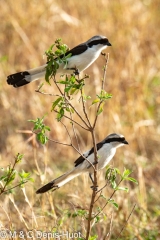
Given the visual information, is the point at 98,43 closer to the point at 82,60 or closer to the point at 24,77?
the point at 82,60

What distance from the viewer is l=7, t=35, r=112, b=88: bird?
3602mm

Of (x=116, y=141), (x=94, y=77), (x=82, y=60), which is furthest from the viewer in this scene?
(x=94, y=77)

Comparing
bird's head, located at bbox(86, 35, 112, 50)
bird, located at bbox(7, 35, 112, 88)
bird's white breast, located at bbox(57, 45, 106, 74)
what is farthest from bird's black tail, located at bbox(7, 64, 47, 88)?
bird's head, located at bbox(86, 35, 112, 50)

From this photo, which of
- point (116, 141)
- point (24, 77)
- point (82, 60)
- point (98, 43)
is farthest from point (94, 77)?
point (24, 77)

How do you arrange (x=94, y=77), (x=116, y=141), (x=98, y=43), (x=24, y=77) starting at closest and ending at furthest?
(x=24, y=77) < (x=98, y=43) < (x=116, y=141) < (x=94, y=77)

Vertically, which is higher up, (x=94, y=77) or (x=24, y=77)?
(x=94, y=77)

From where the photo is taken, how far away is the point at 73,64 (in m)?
3.68

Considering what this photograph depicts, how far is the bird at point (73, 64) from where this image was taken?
3602 millimetres

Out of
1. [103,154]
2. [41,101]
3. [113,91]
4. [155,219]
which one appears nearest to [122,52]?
[113,91]

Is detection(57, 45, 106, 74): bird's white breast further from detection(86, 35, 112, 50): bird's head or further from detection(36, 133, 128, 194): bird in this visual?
detection(36, 133, 128, 194): bird

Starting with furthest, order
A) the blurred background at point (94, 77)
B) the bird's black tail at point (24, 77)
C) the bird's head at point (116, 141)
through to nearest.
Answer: the blurred background at point (94, 77) < the bird's head at point (116, 141) < the bird's black tail at point (24, 77)

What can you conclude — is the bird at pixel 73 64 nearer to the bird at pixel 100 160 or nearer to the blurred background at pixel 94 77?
the bird at pixel 100 160

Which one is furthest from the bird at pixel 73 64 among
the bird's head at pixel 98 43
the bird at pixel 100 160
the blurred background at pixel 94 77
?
the blurred background at pixel 94 77

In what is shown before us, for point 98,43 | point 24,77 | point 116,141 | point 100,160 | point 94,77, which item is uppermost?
point 94,77
